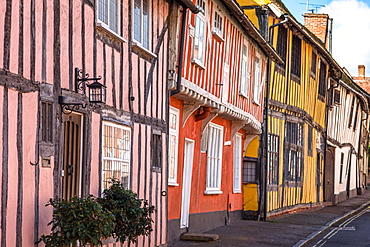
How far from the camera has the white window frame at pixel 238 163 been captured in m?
20.6

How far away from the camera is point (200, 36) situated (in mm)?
14781

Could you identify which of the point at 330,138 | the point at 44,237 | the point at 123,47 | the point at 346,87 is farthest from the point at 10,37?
the point at 346,87

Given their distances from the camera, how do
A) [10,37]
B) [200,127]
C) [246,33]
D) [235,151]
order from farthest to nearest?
[235,151] → [246,33] → [200,127] → [10,37]

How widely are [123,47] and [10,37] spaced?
353 centimetres

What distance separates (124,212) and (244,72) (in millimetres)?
9660

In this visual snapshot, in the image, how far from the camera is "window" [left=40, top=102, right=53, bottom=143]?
8211 mm

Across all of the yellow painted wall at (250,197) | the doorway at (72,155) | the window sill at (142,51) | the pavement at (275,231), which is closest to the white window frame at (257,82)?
the yellow painted wall at (250,197)

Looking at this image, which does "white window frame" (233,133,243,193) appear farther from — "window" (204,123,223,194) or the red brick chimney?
the red brick chimney

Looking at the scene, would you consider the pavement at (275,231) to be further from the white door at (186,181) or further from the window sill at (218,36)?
the window sill at (218,36)

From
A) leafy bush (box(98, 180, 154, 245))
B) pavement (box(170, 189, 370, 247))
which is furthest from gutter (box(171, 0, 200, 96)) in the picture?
leafy bush (box(98, 180, 154, 245))

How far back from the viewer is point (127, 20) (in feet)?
35.9

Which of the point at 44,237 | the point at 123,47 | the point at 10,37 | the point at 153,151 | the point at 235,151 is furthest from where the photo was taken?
the point at 235,151

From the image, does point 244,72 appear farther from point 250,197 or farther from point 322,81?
point 322,81

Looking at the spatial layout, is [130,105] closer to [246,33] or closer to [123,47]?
[123,47]
